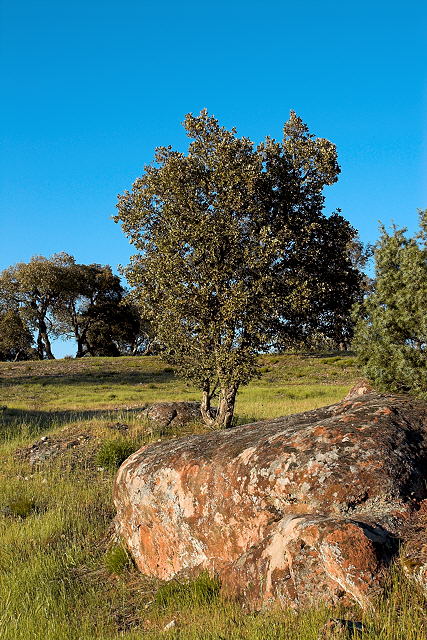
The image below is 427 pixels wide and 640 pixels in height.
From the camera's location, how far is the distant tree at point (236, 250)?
1817 centimetres

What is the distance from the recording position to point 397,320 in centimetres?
1054

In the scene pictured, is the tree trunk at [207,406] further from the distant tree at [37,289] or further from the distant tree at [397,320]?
the distant tree at [37,289]

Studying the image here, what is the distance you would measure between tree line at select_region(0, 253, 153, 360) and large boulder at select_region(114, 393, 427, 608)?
66.0 meters

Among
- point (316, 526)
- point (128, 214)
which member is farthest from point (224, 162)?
point (316, 526)

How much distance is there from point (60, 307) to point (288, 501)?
77.8 metres

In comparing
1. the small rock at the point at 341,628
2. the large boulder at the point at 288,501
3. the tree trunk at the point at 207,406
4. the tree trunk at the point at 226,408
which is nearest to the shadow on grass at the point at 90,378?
the tree trunk at the point at 207,406

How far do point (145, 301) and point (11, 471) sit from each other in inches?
307

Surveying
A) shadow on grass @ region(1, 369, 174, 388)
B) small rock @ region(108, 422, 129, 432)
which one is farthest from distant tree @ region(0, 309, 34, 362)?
small rock @ region(108, 422, 129, 432)

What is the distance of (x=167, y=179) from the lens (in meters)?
19.2

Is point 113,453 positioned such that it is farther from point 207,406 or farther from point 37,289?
point 37,289

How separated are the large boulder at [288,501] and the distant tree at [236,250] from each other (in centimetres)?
855

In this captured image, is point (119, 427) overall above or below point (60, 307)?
below

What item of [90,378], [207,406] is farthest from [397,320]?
[90,378]

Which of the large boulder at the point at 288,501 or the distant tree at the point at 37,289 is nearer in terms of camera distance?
the large boulder at the point at 288,501
